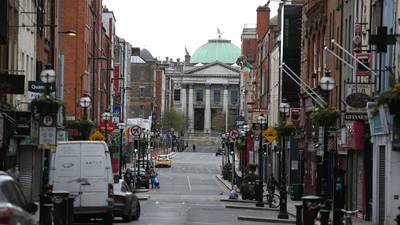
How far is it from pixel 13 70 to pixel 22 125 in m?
2.24

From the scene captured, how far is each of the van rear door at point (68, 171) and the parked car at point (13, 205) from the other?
48.5ft

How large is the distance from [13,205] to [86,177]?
16.8m

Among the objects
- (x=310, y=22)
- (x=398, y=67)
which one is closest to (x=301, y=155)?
(x=310, y=22)

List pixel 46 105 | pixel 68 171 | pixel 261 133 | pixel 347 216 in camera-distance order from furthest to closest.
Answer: pixel 261 133
pixel 46 105
pixel 68 171
pixel 347 216

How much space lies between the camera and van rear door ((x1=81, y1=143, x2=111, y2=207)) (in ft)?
114

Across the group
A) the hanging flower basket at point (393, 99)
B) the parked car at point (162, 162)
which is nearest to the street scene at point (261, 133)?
the hanging flower basket at point (393, 99)

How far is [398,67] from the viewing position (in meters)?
37.9

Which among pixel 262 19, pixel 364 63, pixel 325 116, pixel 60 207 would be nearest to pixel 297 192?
pixel 364 63

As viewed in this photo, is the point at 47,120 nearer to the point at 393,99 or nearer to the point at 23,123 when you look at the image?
the point at 23,123

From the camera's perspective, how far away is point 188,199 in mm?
68000

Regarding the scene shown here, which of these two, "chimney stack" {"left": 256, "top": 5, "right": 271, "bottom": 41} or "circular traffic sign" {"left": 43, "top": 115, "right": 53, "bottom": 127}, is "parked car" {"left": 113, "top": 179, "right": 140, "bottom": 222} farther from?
"chimney stack" {"left": 256, "top": 5, "right": 271, "bottom": 41}

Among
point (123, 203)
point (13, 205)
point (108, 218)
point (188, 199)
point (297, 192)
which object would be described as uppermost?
point (13, 205)

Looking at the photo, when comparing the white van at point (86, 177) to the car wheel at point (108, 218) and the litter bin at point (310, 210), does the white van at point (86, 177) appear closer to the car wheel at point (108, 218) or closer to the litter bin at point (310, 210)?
the car wheel at point (108, 218)

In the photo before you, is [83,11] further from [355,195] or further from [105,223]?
[105,223]
